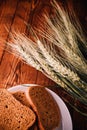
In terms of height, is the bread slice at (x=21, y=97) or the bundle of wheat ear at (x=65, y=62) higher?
the bundle of wheat ear at (x=65, y=62)

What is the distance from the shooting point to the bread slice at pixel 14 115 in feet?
3.92

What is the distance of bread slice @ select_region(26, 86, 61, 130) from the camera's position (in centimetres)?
121

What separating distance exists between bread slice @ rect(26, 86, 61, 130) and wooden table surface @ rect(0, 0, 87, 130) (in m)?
0.06

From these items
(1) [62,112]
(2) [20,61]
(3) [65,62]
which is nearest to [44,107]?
(1) [62,112]

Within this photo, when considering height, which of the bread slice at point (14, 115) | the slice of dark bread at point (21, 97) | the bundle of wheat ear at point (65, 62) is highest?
the bundle of wheat ear at point (65, 62)

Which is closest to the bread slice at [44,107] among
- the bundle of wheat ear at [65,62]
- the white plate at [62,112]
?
the white plate at [62,112]

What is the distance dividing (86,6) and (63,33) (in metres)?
0.52

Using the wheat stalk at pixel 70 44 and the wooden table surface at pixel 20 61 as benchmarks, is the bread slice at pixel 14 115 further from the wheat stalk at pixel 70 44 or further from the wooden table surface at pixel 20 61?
the wheat stalk at pixel 70 44

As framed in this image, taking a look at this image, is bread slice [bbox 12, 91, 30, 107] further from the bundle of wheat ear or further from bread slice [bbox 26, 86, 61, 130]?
the bundle of wheat ear

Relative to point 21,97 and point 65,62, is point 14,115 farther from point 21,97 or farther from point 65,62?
point 65,62

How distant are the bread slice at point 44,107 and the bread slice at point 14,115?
32 mm

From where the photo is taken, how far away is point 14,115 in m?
1.22

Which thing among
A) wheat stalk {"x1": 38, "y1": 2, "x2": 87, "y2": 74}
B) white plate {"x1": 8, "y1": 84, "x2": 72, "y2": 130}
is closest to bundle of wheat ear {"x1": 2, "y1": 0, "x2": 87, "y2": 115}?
wheat stalk {"x1": 38, "y1": 2, "x2": 87, "y2": 74}

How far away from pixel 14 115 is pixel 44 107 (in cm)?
12
